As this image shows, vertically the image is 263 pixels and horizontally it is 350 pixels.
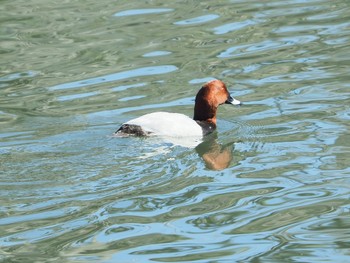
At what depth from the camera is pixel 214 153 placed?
1022 centimetres

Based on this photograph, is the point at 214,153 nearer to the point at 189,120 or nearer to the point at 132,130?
the point at 189,120

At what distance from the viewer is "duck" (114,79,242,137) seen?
34.3ft

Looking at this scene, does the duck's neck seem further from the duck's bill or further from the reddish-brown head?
the duck's bill

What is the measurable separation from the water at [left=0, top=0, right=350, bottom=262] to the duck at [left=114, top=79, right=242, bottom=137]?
0.13m

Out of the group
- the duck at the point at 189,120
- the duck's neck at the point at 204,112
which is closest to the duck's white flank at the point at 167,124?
the duck at the point at 189,120

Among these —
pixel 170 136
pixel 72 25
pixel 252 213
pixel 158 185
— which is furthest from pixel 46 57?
pixel 252 213

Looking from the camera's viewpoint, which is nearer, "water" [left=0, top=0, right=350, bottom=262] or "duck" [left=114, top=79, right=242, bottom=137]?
"water" [left=0, top=0, right=350, bottom=262]

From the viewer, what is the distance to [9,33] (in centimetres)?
1530

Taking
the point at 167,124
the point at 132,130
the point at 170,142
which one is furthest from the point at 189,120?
the point at 132,130

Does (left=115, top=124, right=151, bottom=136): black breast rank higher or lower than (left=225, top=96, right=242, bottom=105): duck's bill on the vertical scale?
higher

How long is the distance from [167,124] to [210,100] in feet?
3.24

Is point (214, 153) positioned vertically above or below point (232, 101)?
below

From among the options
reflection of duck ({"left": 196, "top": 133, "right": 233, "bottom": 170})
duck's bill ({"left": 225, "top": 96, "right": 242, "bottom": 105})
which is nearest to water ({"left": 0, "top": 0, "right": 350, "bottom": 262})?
reflection of duck ({"left": 196, "top": 133, "right": 233, "bottom": 170})

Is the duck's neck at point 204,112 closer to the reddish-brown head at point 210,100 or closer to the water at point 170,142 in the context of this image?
the reddish-brown head at point 210,100
